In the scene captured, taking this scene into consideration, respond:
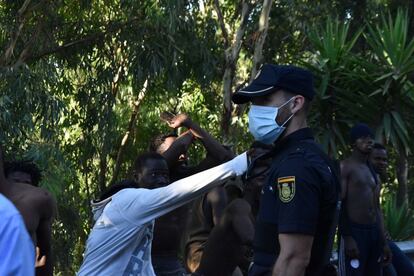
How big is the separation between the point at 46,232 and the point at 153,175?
715 millimetres

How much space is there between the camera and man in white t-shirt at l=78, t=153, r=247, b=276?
190 inches

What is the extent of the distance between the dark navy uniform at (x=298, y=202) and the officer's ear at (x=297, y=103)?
0.32 feet

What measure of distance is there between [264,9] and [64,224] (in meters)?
4.85

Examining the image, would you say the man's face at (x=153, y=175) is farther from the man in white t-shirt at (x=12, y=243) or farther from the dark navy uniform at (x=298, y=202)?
the man in white t-shirt at (x=12, y=243)

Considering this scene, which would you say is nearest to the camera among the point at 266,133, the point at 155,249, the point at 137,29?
the point at 266,133

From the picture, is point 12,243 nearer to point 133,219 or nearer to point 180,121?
point 133,219

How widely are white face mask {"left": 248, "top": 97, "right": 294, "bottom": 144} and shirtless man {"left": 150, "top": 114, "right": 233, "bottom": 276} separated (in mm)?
2547

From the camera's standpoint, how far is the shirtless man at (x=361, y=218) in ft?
28.2

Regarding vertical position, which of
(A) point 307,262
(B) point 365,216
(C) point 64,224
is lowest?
(C) point 64,224

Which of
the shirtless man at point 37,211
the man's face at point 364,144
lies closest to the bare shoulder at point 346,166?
the man's face at point 364,144

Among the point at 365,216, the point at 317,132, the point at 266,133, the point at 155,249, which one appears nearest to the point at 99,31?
the point at 317,132

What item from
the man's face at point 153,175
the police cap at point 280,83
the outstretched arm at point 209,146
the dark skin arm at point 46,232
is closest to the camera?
the police cap at point 280,83

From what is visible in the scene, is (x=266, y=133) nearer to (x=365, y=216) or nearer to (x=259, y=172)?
(x=259, y=172)

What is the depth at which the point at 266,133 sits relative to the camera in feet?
14.4
